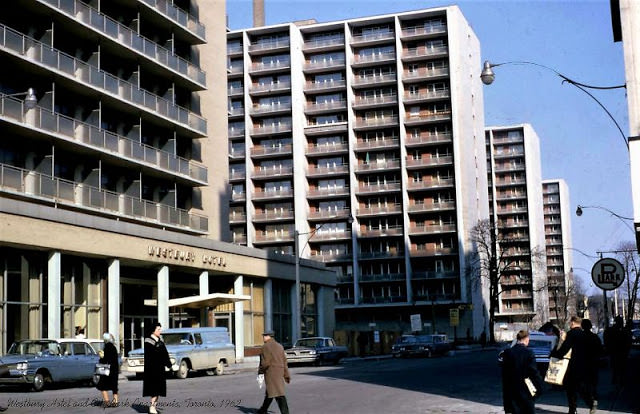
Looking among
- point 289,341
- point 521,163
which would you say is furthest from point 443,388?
point 521,163

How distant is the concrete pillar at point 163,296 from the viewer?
42.9 meters

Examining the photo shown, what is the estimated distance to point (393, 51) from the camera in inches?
3900

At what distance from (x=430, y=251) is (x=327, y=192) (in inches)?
524

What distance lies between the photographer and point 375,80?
99.3 meters

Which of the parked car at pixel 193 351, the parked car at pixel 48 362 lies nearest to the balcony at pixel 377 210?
the parked car at pixel 193 351

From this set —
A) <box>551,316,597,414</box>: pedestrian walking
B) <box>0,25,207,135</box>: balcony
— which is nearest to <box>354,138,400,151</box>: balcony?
<box>0,25,207,135</box>: balcony

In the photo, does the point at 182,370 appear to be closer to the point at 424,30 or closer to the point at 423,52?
the point at 423,52

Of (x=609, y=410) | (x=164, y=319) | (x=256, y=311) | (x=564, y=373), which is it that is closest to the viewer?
(x=564, y=373)

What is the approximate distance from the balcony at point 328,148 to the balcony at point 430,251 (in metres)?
13.5

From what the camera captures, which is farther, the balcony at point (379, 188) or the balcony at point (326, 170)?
the balcony at point (326, 170)

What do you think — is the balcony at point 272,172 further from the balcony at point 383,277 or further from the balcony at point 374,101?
the balcony at point 383,277

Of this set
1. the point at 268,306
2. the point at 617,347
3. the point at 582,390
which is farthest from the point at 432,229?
the point at 582,390

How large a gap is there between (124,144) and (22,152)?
683cm

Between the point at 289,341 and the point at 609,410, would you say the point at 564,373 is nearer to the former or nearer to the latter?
the point at 609,410
